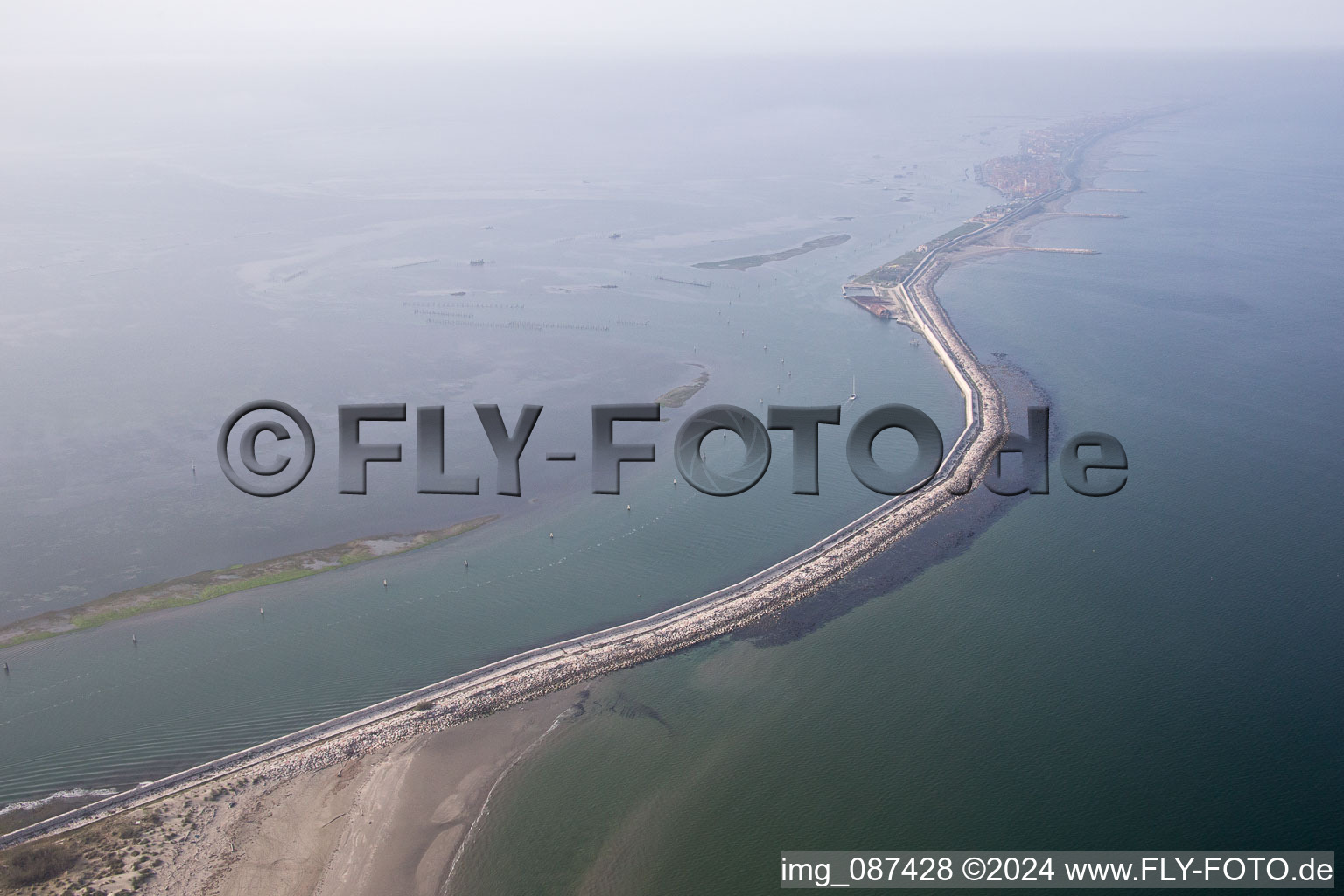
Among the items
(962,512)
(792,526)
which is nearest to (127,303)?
(792,526)

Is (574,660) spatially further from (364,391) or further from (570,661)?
(364,391)

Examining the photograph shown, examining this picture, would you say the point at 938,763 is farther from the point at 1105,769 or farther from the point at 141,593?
the point at 141,593

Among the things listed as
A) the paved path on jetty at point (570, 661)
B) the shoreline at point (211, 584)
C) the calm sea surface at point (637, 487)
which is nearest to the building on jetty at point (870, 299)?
the calm sea surface at point (637, 487)

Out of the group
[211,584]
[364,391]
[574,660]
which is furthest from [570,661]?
[364,391]

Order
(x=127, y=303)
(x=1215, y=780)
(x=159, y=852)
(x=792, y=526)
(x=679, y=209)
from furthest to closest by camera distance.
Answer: (x=679, y=209) → (x=127, y=303) → (x=792, y=526) → (x=1215, y=780) → (x=159, y=852)
